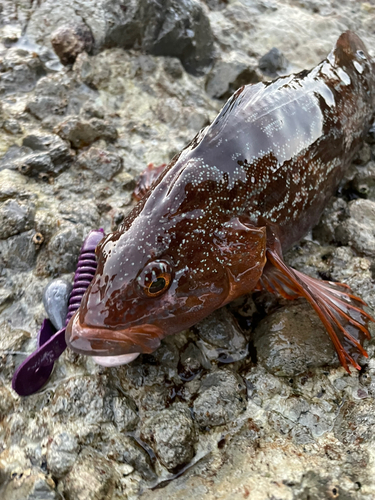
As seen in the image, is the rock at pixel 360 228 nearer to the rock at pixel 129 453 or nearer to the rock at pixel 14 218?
the rock at pixel 129 453

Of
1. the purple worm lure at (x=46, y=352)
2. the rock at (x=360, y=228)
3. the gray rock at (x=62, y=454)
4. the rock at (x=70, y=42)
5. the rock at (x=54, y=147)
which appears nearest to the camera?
the gray rock at (x=62, y=454)

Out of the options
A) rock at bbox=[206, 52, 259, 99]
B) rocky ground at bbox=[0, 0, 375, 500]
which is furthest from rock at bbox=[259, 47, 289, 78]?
rock at bbox=[206, 52, 259, 99]

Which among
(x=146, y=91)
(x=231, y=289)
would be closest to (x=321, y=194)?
(x=231, y=289)

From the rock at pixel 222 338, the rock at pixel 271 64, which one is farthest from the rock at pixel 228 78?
the rock at pixel 222 338

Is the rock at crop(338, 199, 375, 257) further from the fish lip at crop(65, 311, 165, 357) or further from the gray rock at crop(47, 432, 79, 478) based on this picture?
the gray rock at crop(47, 432, 79, 478)

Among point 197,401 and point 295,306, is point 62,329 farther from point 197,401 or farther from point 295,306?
point 295,306

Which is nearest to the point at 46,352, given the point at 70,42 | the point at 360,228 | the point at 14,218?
the point at 14,218
